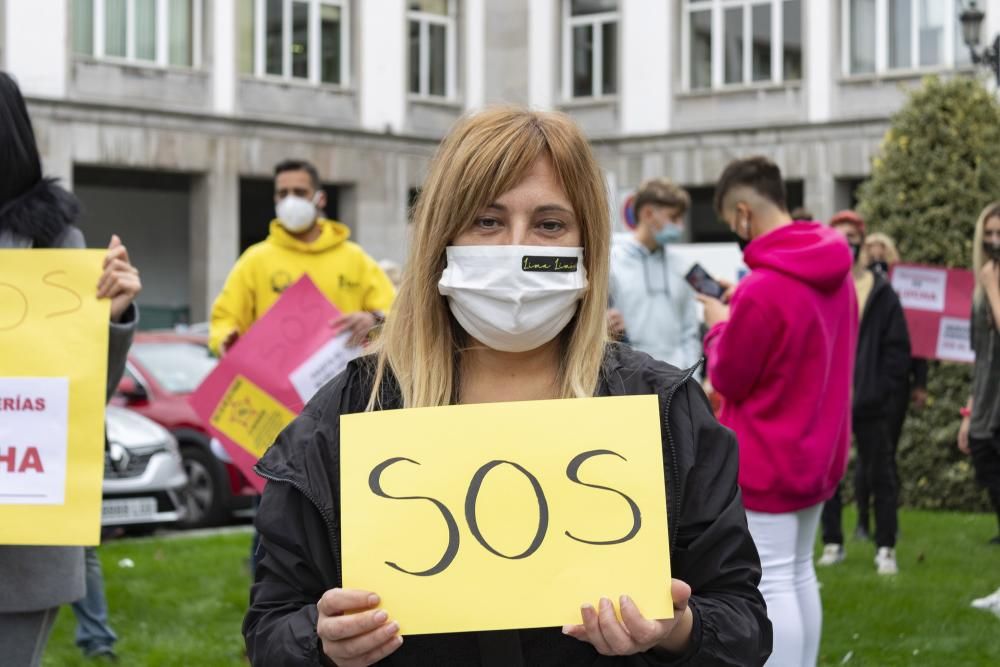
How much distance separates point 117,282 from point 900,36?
88.7 ft

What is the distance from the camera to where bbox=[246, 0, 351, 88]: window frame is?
100ft

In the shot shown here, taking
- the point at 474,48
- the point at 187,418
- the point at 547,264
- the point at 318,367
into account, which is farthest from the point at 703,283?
the point at 474,48

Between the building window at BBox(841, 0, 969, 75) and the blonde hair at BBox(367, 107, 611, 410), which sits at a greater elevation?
the building window at BBox(841, 0, 969, 75)

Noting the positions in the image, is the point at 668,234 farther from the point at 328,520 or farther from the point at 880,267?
the point at 328,520

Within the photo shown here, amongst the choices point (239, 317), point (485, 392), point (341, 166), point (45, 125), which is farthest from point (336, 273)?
point (341, 166)

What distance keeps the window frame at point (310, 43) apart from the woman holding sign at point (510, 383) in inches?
1112

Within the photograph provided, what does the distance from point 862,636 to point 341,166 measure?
992 inches

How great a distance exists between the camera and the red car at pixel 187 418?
12633mm

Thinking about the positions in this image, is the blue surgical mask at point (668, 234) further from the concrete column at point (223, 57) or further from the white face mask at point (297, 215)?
the concrete column at point (223, 57)

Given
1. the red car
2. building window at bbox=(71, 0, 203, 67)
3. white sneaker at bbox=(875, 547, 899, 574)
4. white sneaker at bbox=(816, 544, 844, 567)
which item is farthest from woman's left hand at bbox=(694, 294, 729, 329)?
building window at bbox=(71, 0, 203, 67)

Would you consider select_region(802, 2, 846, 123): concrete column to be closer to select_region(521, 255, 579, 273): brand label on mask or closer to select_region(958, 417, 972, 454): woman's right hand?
select_region(958, 417, 972, 454): woman's right hand

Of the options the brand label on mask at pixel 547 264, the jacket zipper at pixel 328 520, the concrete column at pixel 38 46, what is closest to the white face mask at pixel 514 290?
the brand label on mask at pixel 547 264

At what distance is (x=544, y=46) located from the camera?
110 ft

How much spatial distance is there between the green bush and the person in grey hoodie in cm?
989
